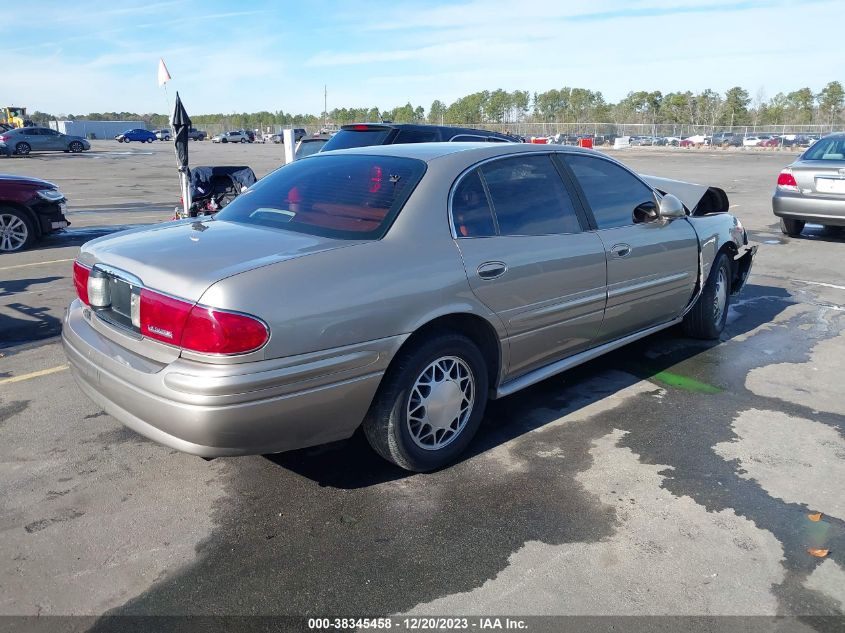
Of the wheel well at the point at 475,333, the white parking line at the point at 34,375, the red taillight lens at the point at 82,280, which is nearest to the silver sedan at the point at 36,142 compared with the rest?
the white parking line at the point at 34,375

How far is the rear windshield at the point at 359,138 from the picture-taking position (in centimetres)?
846

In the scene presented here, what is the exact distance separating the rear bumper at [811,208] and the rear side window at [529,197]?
763 cm

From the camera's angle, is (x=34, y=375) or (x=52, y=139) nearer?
(x=34, y=375)

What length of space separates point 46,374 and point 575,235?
3757 millimetres

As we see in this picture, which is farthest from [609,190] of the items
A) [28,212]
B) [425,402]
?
[28,212]

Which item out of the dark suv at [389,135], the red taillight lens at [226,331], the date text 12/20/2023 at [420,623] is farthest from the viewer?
the dark suv at [389,135]

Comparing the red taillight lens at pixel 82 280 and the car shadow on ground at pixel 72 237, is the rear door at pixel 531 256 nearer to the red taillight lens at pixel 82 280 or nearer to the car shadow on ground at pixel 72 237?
the red taillight lens at pixel 82 280

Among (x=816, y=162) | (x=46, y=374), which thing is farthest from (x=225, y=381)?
(x=816, y=162)

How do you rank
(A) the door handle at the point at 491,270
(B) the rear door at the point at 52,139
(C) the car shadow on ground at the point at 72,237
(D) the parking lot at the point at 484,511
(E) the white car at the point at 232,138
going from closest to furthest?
(D) the parking lot at the point at 484,511
(A) the door handle at the point at 491,270
(C) the car shadow on ground at the point at 72,237
(B) the rear door at the point at 52,139
(E) the white car at the point at 232,138

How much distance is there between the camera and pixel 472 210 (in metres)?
3.63

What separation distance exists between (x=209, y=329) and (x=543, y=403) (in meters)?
2.43

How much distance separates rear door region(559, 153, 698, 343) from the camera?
4.35m

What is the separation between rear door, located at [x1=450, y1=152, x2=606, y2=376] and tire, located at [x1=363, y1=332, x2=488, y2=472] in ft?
1.03

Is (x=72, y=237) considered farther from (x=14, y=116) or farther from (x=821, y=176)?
(x=14, y=116)
